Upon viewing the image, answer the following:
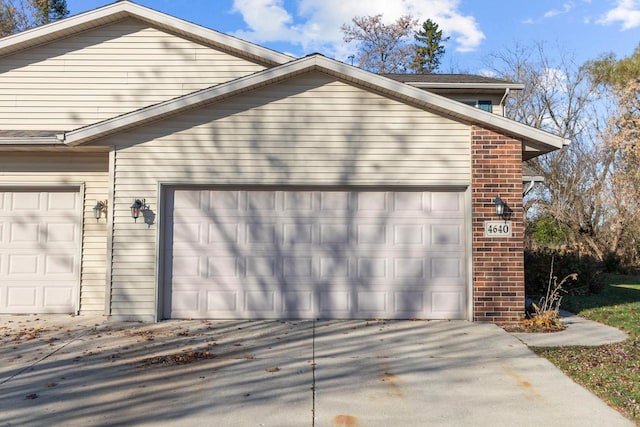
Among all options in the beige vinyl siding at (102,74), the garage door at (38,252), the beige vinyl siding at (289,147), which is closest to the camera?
the beige vinyl siding at (289,147)

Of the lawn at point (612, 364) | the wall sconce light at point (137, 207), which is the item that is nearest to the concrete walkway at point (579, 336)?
the lawn at point (612, 364)

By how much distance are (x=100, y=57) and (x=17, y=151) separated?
8.68 ft

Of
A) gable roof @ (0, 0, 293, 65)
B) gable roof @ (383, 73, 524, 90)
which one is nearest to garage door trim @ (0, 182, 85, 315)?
gable roof @ (0, 0, 293, 65)

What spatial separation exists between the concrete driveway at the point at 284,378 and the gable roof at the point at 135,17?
575 centimetres

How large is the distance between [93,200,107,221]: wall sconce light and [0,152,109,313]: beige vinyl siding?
8cm

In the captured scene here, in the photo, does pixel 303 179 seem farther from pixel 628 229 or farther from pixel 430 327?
pixel 628 229

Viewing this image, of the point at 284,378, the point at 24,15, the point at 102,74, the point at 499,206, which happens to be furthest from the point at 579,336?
the point at 24,15

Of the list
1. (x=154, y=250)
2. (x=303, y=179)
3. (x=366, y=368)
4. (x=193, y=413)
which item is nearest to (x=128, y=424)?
(x=193, y=413)

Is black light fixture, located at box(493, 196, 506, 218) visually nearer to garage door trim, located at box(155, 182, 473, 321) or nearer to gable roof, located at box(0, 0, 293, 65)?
garage door trim, located at box(155, 182, 473, 321)

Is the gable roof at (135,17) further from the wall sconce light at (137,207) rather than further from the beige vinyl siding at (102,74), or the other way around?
the wall sconce light at (137,207)

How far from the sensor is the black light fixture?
768 centimetres

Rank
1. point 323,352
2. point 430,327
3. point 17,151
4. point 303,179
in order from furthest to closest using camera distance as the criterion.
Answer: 1. point 17,151
2. point 303,179
3. point 430,327
4. point 323,352

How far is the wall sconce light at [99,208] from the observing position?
8.67 metres

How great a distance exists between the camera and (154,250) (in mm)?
7828
